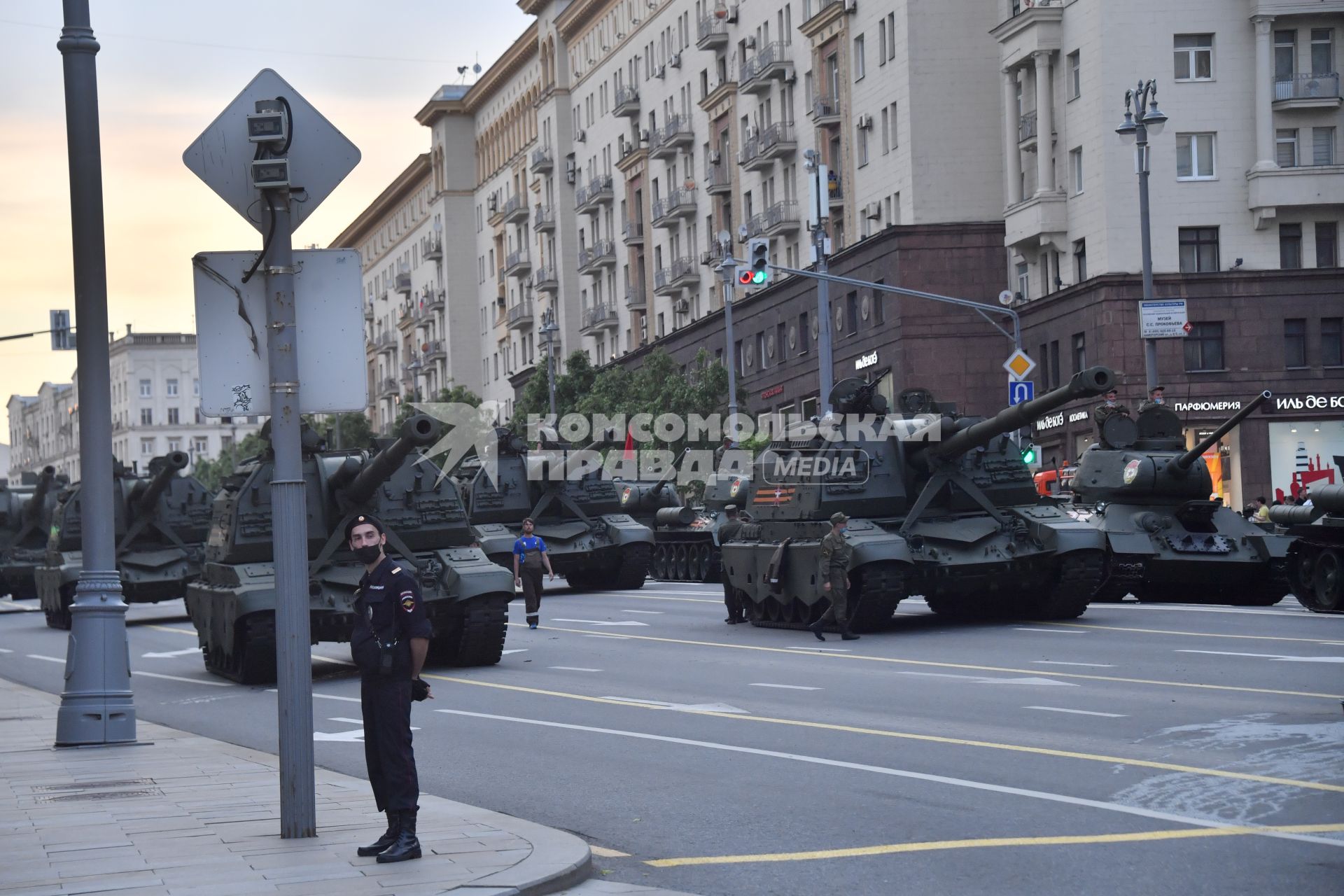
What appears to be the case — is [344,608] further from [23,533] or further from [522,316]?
[522,316]

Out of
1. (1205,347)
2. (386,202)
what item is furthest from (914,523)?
(386,202)

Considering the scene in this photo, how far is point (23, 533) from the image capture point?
148 ft

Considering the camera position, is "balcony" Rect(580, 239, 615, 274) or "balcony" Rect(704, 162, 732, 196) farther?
"balcony" Rect(580, 239, 615, 274)

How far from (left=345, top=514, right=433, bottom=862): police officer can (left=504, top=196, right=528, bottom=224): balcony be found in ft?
290

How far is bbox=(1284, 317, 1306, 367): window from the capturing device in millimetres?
49531

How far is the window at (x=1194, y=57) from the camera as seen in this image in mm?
49594

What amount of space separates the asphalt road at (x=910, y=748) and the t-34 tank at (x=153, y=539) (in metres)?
9.61

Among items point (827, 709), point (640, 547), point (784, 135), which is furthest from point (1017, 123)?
point (827, 709)

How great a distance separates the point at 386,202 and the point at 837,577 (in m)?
107

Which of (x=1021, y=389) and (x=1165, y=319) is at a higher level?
(x=1165, y=319)

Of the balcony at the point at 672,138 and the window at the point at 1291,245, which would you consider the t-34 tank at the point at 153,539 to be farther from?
the balcony at the point at 672,138

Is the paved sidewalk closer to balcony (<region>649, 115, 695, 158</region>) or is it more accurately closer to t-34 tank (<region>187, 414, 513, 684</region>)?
t-34 tank (<region>187, 414, 513, 684</region>)

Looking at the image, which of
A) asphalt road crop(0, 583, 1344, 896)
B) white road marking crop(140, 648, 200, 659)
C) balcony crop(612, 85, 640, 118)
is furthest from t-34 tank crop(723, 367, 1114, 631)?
balcony crop(612, 85, 640, 118)

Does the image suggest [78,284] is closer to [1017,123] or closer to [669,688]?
[669,688]
